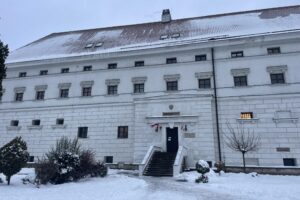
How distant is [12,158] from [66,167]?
9.88 ft

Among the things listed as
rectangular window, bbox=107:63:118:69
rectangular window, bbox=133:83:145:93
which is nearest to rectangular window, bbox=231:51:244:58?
rectangular window, bbox=133:83:145:93

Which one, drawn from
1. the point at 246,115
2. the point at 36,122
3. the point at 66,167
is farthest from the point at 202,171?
the point at 36,122

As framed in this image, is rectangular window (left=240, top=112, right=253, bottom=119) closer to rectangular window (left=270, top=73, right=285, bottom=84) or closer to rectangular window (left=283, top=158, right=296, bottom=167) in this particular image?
rectangular window (left=270, top=73, right=285, bottom=84)

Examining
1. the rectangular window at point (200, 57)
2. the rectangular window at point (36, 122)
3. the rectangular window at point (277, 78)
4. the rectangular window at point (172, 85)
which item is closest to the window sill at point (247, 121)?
the rectangular window at point (277, 78)

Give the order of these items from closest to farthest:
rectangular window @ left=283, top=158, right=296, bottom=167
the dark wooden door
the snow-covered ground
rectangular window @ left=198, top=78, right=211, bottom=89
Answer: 1. the snow-covered ground
2. rectangular window @ left=283, top=158, right=296, bottom=167
3. the dark wooden door
4. rectangular window @ left=198, top=78, right=211, bottom=89

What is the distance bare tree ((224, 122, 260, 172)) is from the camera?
19812 mm

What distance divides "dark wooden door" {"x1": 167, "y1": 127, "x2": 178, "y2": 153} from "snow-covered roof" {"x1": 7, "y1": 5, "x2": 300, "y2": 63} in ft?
31.2

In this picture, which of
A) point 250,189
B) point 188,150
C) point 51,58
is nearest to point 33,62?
point 51,58

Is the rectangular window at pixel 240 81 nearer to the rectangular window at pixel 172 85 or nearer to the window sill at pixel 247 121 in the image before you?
the window sill at pixel 247 121

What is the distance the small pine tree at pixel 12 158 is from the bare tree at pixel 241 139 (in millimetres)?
15378

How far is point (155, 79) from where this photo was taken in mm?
24391

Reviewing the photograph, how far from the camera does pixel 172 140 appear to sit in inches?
→ 872

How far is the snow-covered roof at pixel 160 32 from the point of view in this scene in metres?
25.3

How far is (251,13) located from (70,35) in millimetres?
24696
